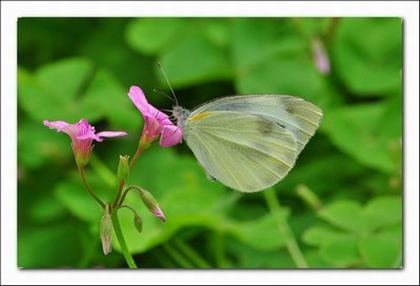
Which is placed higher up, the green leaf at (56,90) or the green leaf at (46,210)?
the green leaf at (56,90)

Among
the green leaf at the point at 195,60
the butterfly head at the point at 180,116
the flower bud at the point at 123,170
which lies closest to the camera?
the flower bud at the point at 123,170

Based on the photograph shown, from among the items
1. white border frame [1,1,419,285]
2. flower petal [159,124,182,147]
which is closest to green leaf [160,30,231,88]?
white border frame [1,1,419,285]

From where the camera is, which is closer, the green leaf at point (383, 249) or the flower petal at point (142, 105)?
the flower petal at point (142, 105)

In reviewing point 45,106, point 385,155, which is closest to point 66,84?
point 45,106

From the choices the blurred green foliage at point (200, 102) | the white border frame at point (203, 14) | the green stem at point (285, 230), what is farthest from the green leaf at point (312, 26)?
the green stem at point (285, 230)

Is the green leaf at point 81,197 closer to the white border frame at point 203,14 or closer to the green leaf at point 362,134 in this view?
the white border frame at point 203,14

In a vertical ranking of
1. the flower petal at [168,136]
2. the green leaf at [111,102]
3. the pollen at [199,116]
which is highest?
the green leaf at [111,102]

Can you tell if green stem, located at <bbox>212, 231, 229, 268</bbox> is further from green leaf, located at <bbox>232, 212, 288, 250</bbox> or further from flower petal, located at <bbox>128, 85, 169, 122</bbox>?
flower petal, located at <bbox>128, 85, 169, 122</bbox>

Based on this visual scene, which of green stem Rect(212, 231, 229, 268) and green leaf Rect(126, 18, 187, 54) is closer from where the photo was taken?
green stem Rect(212, 231, 229, 268)

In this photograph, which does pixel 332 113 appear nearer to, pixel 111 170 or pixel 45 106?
pixel 111 170
